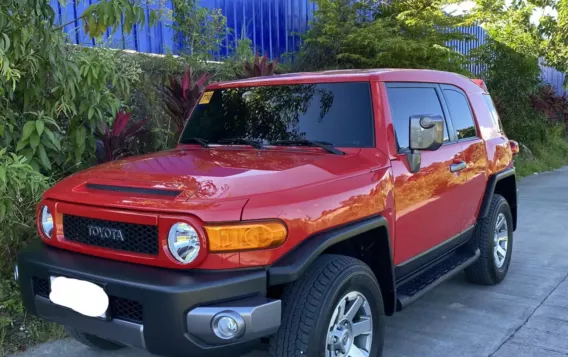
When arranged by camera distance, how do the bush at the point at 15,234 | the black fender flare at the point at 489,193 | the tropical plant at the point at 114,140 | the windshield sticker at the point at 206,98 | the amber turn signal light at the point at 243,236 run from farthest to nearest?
the tropical plant at the point at 114,140
the black fender flare at the point at 489,193
the windshield sticker at the point at 206,98
the bush at the point at 15,234
the amber turn signal light at the point at 243,236

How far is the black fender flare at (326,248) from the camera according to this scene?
255 cm

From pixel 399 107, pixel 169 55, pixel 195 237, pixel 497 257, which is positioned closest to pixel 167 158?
pixel 195 237

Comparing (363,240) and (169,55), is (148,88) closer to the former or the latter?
(169,55)

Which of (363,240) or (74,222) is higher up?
(74,222)

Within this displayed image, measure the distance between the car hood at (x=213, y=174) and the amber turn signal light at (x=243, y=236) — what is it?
151 mm

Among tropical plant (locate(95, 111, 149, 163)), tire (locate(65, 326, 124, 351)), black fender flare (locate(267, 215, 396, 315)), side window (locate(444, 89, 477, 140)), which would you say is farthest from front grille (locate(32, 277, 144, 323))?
side window (locate(444, 89, 477, 140))

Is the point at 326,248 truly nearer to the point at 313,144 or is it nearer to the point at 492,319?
the point at 313,144

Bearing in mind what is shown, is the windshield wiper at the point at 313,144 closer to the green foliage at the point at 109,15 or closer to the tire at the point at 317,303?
the tire at the point at 317,303

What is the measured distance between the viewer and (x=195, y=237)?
2.55 metres

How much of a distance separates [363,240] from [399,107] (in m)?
0.99

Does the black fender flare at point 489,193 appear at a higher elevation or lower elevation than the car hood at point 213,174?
lower

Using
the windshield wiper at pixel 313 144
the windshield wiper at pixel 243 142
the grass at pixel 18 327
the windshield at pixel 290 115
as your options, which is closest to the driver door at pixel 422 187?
the windshield at pixel 290 115

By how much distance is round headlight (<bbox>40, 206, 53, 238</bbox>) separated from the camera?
3.12 m

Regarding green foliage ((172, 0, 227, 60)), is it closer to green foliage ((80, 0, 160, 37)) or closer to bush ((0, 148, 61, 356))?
green foliage ((80, 0, 160, 37))
